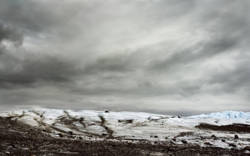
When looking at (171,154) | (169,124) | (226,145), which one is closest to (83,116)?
(169,124)

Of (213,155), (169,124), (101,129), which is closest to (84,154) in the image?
(213,155)

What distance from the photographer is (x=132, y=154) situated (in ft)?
117

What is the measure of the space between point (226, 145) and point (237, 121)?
53.3m

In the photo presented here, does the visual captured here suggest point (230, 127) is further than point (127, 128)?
Yes

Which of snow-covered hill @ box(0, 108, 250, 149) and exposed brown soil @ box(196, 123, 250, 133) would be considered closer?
snow-covered hill @ box(0, 108, 250, 149)

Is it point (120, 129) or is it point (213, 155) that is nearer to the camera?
point (213, 155)

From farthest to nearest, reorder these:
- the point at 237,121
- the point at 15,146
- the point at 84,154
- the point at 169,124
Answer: the point at 237,121
the point at 169,124
the point at 15,146
the point at 84,154

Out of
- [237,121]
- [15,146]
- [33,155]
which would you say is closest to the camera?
[33,155]

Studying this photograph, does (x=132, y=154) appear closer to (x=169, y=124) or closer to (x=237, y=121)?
(x=169, y=124)

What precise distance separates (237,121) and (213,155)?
67.1m

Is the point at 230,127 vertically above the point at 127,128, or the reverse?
the point at 230,127

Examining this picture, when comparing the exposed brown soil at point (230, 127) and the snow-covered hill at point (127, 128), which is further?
the exposed brown soil at point (230, 127)

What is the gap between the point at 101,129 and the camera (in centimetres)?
8025

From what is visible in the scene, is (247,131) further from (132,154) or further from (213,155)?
(132,154)
